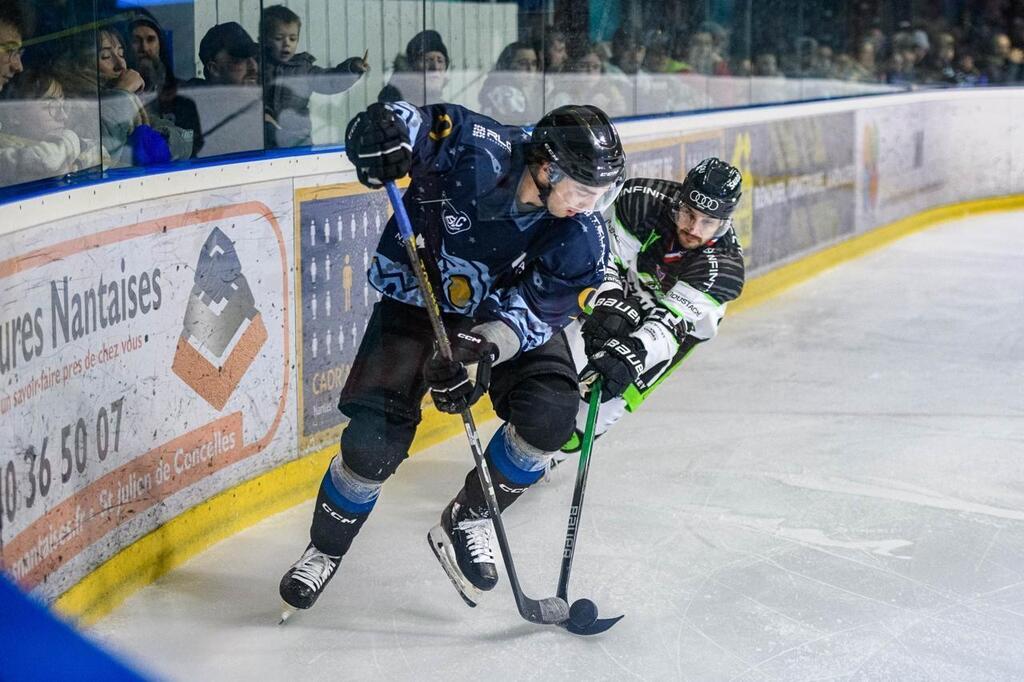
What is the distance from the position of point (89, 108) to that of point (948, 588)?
193 centimetres

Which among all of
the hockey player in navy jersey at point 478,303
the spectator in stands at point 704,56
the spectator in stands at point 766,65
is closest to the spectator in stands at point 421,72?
the hockey player in navy jersey at point 478,303

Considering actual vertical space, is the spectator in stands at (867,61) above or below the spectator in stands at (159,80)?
above

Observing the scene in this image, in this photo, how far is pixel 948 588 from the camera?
104 inches

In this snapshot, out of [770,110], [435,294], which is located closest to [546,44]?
[435,294]

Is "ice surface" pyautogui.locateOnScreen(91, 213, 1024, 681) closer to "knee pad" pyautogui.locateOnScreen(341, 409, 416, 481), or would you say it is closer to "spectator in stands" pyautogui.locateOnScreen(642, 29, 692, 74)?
"knee pad" pyautogui.locateOnScreen(341, 409, 416, 481)

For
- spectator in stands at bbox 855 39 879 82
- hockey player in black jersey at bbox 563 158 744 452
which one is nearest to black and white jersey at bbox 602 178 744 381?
hockey player in black jersey at bbox 563 158 744 452

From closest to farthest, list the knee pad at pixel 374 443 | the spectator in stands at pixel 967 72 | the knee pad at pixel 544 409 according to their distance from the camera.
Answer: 1. the knee pad at pixel 374 443
2. the knee pad at pixel 544 409
3. the spectator in stands at pixel 967 72

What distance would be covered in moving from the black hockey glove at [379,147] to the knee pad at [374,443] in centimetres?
45

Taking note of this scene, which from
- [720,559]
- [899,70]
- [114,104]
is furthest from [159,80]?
[899,70]

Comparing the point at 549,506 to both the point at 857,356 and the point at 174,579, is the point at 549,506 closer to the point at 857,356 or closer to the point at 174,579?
the point at 174,579

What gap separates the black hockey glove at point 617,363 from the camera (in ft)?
9.02

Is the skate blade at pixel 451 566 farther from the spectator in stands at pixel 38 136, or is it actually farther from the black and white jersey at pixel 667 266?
the spectator in stands at pixel 38 136

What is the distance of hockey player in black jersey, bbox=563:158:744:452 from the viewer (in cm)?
297

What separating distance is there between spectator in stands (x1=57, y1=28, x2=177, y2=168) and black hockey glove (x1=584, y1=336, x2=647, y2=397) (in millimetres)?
973
